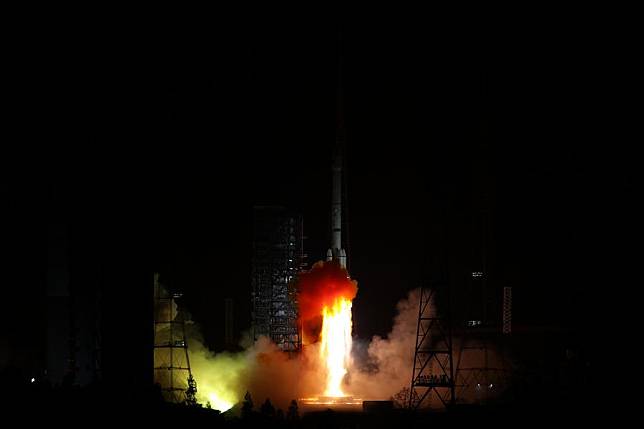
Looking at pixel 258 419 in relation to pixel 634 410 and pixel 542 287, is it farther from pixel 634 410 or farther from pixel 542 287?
pixel 542 287

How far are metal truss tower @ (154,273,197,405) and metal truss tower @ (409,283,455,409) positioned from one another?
36.7ft

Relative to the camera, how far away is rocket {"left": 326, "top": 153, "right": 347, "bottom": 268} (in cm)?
6100

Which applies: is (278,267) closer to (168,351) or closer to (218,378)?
(218,378)

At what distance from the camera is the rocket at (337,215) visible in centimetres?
6100

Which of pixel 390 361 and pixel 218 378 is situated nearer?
pixel 218 378

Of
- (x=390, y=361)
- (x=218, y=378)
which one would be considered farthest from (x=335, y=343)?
(x=218, y=378)

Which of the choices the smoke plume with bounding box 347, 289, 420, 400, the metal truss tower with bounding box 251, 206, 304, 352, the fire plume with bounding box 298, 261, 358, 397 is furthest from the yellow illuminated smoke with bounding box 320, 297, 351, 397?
the metal truss tower with bounding box 251, 206, 304, 352

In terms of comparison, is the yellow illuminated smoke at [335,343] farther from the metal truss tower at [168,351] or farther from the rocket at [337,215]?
the metal truss tower at [168,351]

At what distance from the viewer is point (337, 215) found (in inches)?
2418

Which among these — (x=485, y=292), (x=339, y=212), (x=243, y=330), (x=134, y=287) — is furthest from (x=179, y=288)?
(x=134, y=287)

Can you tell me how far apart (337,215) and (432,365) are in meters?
10.1

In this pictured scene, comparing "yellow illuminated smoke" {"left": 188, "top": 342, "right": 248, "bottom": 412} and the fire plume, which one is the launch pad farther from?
"yellow illuminated smoke" {"left": 188, "top": 342, "right": 248, "bottom": 412}

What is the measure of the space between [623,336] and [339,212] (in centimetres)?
1726

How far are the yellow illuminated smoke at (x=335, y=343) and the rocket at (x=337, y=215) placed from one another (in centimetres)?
311
